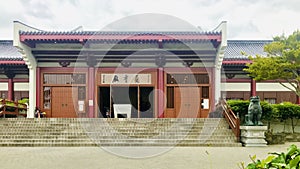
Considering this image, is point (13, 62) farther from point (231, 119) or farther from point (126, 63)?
point (231, 119)

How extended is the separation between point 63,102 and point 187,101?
618 centimetres

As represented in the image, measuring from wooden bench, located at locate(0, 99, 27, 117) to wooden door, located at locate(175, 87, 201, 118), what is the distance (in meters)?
7.51

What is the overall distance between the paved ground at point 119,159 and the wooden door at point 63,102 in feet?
25.9

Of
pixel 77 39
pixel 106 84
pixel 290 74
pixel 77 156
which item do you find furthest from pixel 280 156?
pixel 106 84

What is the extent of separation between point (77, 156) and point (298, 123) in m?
8.87

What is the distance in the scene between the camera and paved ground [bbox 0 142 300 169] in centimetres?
746

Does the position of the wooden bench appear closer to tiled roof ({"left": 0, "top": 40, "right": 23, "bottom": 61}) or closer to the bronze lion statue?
tiled roof ({"left": 0, "top": 40, "right": 23, "bottom": 61})

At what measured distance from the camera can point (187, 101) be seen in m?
18.1

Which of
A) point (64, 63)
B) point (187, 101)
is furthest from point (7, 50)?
point (187, 101)

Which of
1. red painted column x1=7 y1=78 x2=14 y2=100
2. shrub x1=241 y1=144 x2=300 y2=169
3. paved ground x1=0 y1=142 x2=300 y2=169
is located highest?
red painted column x1=7 y1=78 x2=14 y2=100

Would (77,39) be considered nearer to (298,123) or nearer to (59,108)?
(59,108)

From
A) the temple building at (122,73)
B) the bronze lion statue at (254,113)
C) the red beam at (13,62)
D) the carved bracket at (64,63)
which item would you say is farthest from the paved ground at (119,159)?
the red beam at (13,62)

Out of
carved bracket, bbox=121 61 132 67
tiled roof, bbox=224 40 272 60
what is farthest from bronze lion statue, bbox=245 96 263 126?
tiled roof, bbox=224 40 272 60

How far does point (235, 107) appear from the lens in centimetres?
1334
